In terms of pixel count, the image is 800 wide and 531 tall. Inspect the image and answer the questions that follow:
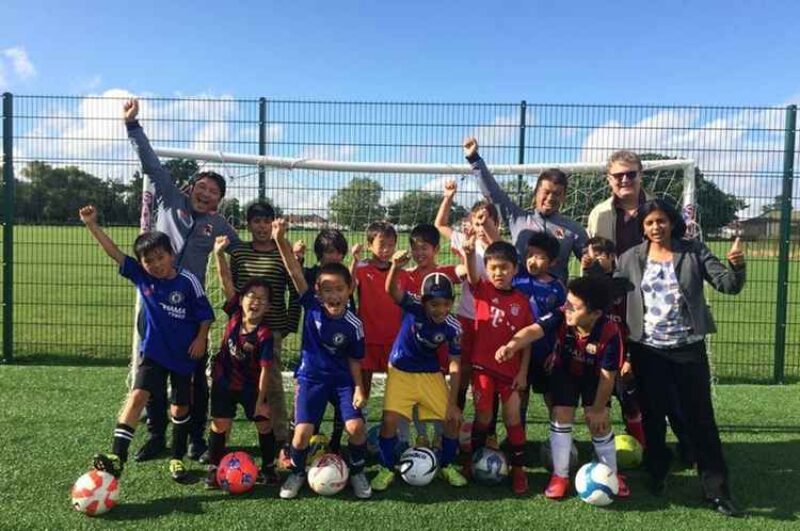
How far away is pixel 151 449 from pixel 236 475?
3.23 feet

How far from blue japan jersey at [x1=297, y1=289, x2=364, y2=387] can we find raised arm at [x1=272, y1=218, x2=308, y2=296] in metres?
0.20

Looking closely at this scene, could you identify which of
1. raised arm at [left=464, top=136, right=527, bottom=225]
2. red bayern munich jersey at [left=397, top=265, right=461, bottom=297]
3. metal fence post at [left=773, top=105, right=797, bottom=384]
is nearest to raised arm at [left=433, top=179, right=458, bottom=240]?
raised arm at [left=464, top=136, right=527, bottom=225]

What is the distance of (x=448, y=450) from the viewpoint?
4012 mm

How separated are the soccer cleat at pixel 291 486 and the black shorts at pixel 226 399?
0.50m

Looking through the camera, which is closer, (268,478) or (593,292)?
(593,292)

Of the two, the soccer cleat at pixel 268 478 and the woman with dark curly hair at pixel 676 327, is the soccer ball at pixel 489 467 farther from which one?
the soccer cleat at pixel 268 478

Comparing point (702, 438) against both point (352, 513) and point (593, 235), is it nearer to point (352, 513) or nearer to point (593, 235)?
point (593, 235)

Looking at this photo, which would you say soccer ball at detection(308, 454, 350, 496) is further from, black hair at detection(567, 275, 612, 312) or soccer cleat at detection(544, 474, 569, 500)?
black hair at detection(567, 275, 612, 312)

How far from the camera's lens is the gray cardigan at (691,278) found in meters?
3.51

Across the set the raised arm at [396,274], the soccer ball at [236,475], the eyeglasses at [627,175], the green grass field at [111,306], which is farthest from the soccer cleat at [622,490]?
the green grass field at [111,306]

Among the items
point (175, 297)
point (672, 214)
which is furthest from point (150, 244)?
point (672, 214)

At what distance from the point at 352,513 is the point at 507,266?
1.75 m

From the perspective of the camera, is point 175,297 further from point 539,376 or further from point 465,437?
point 539,376

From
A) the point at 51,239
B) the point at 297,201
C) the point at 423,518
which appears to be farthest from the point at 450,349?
the point at 51,239
